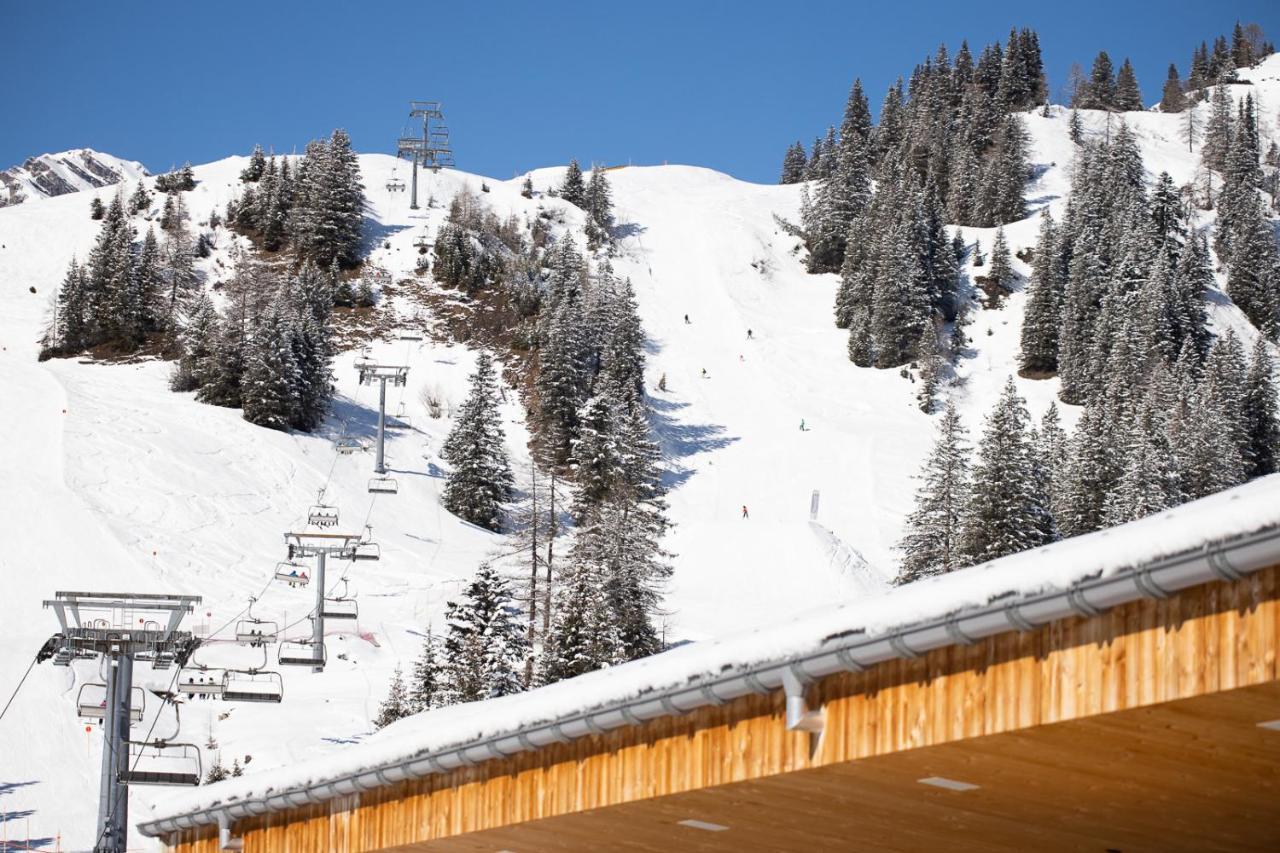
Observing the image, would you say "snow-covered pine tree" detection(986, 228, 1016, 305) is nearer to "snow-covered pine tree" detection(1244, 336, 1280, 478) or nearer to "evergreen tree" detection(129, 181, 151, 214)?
"snow-covered pine tree" detection(1244, 336, 1280, 478)

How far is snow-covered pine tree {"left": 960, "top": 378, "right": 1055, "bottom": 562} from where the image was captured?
49.3 metres

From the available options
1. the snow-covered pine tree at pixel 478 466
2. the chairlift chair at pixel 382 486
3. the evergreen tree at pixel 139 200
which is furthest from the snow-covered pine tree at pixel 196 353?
the evergreen tree at pixel 139 200

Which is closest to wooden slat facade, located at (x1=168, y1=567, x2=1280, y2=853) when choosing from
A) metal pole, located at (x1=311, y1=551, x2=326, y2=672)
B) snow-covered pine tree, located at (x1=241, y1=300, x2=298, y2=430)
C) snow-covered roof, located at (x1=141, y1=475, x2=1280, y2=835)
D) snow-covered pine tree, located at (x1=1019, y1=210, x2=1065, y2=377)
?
snow-covered roof, located at (x1=141, y1=475, x2=1280, y2=835)

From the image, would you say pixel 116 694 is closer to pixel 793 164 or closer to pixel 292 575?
pixel 292 575

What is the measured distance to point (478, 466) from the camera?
61781 millimetres

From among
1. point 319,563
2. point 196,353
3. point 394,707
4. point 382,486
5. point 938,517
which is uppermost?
point 196,353

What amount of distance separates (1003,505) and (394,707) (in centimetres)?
2226

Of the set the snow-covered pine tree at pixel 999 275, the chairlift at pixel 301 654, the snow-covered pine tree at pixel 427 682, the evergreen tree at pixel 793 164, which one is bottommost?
the snow-covered pine tree at pixel 427 682

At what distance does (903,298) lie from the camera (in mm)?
85250

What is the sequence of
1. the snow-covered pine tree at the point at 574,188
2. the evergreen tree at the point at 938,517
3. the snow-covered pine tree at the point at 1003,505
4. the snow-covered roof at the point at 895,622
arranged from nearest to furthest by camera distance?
the snow-covered roof at the point at 895,622, the snow-covered pine tree at the point at 1003,505, the evergreen tree at the point at 938,517, the snow-covered pine tree at the point at 574,188

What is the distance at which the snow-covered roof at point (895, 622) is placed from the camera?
5.00 meters

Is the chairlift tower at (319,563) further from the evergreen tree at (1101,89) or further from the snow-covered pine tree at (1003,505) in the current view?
the evergreen tree at (1101,89)

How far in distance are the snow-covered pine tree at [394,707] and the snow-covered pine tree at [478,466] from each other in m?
22.2

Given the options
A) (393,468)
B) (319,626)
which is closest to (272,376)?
(393,468)
